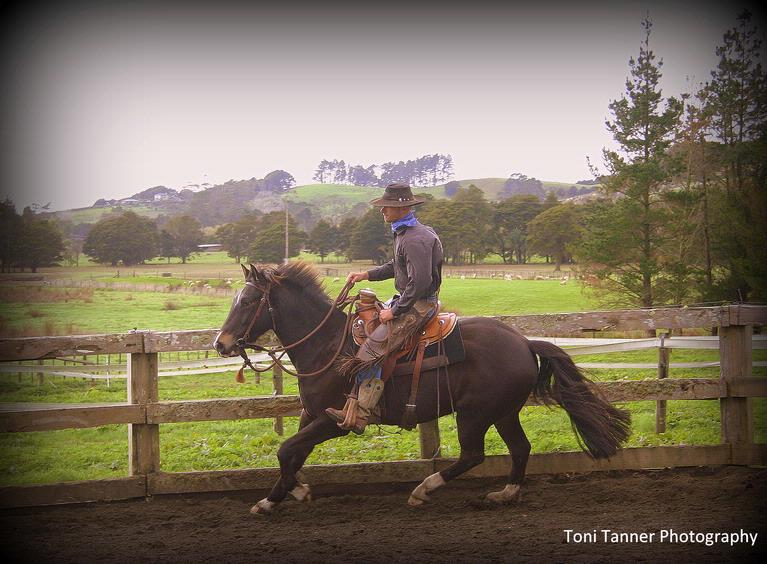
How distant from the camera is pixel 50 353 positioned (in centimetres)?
625

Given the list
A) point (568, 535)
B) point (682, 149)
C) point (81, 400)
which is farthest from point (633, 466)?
point (682, 149)

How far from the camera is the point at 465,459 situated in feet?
19.5

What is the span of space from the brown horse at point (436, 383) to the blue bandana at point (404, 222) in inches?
36.8

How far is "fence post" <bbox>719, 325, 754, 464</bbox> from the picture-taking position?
667 centimetres

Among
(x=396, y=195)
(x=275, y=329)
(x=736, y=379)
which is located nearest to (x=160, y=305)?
(x=275, y=329)

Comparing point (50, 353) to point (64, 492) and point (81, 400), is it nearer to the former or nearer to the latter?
point (64, 492)

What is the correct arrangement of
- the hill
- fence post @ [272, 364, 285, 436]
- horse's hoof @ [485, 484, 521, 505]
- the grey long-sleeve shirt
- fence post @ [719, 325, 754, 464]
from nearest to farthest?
the grey long-sleeve shirt < horse's hoof @ [485, 484, 521, 505] < fence post @ [719, 325, 754, 464] < fence post @ [272, 364, 285, 436] < the hill

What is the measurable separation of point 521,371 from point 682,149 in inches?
974

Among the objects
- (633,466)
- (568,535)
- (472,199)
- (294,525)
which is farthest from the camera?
(472,199)

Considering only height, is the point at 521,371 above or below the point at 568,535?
above

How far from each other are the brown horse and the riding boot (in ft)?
0.62

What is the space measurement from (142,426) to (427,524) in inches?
120

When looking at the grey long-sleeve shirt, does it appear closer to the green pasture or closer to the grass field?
the grass field

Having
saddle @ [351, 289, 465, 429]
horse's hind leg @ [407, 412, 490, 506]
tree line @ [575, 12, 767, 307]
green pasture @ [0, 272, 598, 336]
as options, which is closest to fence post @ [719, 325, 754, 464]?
horse's hind leg @ [407, 412, 490, 506]
